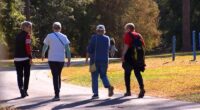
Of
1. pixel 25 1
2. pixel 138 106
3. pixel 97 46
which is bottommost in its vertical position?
pixel 138 106

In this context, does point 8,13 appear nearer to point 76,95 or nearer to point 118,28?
point 118,28

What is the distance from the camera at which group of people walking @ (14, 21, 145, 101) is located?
47.0ft

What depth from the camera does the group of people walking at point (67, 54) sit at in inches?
564

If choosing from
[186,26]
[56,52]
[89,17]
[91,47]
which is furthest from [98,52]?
[89,17]

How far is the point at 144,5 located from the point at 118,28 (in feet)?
12.0

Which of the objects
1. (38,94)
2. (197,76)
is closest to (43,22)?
(197,76)

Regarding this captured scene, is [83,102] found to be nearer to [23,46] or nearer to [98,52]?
[98,52]

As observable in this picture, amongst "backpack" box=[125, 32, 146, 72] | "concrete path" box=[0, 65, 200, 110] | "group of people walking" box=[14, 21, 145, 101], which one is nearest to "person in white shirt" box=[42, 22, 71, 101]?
"group of people walking" box=[14, 21, 145, 101]

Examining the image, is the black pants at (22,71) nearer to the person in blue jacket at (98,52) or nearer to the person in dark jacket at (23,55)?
the person in dark jacket at (23,55)

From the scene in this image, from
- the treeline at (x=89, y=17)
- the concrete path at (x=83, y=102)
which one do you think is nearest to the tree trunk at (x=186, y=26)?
the treeline at (x=89, y=17)

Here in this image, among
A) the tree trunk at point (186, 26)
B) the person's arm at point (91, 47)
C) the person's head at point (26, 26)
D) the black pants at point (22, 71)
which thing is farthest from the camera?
the tree trunk at point (186, 26)

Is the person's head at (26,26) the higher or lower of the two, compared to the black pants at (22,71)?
higher

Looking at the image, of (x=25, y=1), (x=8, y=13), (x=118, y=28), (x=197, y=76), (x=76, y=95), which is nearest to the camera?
(x=76, y=95)

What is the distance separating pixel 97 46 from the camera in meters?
14.6
